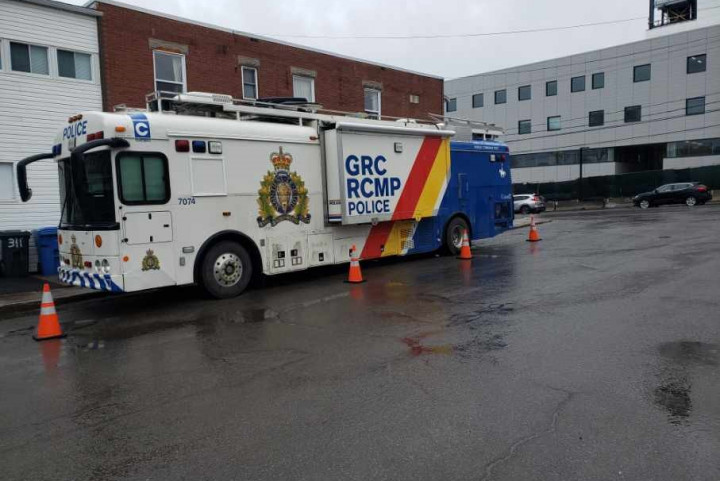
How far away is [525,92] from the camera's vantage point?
57.3 m

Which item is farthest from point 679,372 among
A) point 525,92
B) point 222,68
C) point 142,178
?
point 525,92

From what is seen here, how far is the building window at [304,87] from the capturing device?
67.1 feet

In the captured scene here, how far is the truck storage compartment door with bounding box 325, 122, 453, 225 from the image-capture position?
11195mm

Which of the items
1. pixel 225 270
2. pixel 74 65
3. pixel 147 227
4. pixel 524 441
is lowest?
pixel 524 441

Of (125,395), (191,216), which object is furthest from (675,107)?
(125,395)

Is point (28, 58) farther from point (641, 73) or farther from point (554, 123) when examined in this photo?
point (554, 123)

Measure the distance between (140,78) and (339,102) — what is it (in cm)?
809

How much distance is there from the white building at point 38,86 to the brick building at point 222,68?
1.94 ft

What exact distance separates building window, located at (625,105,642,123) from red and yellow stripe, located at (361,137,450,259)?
142 feet

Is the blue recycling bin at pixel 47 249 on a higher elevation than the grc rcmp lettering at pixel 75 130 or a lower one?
lower

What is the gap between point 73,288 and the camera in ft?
36.8

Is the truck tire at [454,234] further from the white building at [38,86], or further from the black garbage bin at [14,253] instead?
the white building at [38,86]

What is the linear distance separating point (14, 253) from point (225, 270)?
6.22 meters

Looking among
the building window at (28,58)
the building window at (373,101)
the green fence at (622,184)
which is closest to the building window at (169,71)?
the building window at (28,58)
